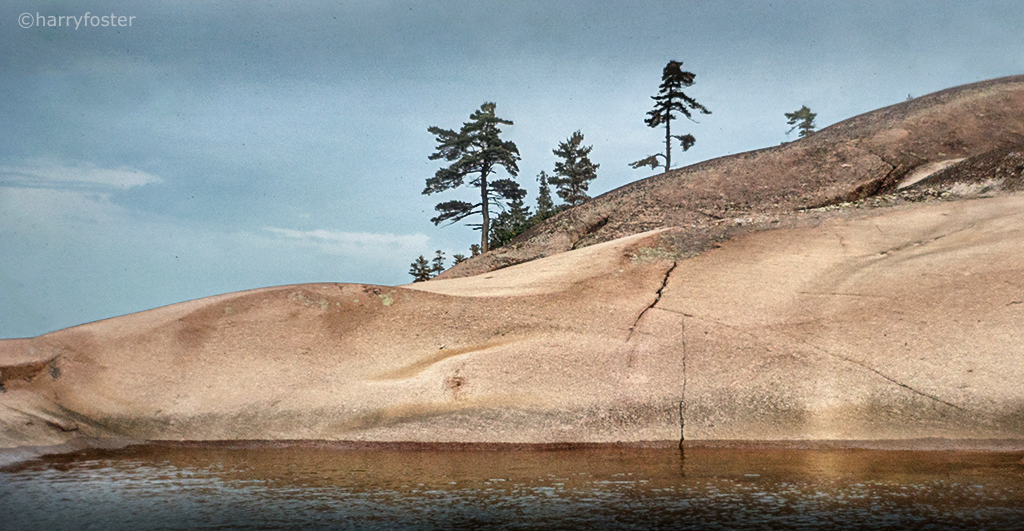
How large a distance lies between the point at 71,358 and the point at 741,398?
8.95 m

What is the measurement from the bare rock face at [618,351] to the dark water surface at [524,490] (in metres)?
0.53

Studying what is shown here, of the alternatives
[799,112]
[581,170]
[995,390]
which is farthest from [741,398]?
[799,112]

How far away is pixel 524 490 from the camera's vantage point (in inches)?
244

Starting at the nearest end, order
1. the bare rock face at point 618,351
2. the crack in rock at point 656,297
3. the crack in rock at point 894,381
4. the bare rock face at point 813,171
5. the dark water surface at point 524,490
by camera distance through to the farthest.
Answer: the dark water surface at point 524,490 → the crack in rock at point 894,381 → the bare rock face at point 618,351 → the crack in rock at point 656,297 → the bare rock face at point 813,171

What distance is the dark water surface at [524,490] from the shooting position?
5422 millimetres

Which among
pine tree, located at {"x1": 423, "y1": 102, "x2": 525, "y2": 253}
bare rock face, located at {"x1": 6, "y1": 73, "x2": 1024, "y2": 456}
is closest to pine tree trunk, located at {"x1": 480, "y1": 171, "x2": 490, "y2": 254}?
pine tree, located at {"x1": 423, "y1": 102, "x2": 525, "y2": 253}

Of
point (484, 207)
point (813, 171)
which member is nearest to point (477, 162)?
point (484, 207)

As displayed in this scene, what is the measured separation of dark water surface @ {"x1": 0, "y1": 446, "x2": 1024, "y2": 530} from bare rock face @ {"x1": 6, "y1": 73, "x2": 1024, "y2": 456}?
529 mm

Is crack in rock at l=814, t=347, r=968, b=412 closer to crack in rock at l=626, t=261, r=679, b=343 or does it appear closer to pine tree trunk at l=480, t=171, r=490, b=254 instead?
crack in rock at l=626, t=261, r=679, b=343

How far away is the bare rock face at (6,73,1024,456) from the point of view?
26.5ft

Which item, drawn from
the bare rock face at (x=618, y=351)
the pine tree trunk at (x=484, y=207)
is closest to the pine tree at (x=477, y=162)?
the pine tree trunk at (x=484, y=207)

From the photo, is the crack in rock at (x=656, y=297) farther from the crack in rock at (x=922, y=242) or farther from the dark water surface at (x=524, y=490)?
the crack in rock at (x=922, y=242)

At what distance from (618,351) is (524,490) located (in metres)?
3.13

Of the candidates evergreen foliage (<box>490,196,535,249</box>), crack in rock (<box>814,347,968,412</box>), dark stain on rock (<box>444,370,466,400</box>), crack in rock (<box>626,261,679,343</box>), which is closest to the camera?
crack in rock (<box>814,347,968,412</box>)
